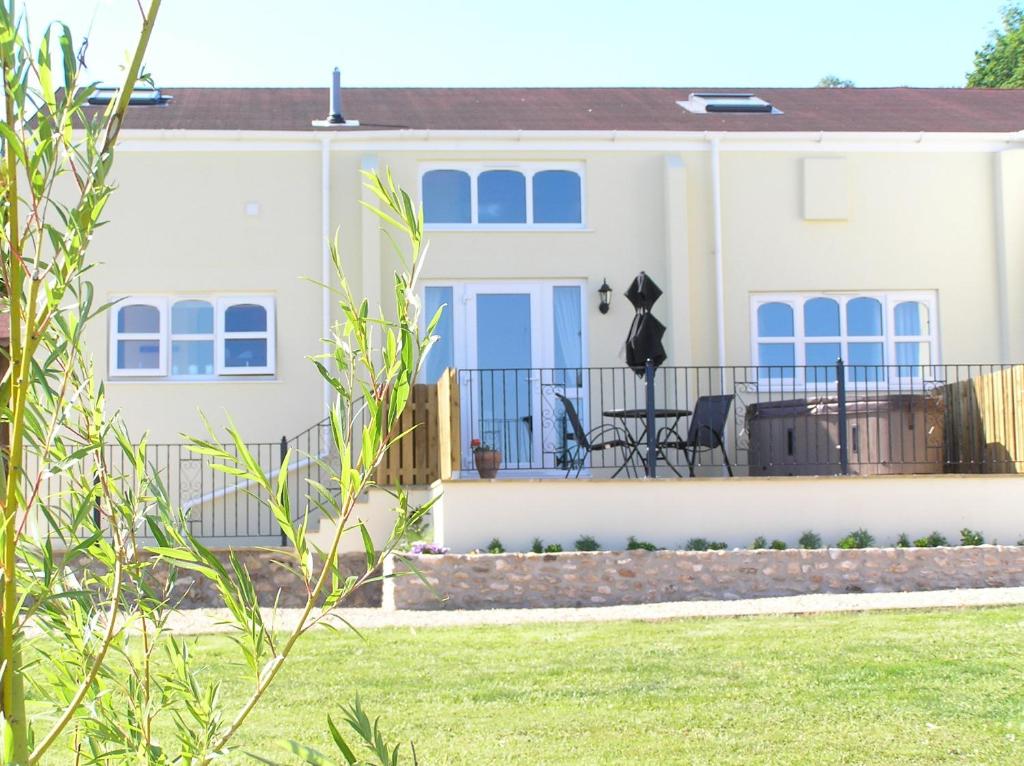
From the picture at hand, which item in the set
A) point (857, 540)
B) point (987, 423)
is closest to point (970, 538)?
point (857, 540)

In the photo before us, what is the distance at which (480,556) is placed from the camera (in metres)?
13.1

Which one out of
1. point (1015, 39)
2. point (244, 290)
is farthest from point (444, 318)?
point (1015, 39)

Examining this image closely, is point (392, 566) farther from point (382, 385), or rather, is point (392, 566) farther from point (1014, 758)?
point (382, 385)

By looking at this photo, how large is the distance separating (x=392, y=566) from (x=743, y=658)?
470cm

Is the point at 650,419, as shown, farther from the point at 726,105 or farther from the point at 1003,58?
the point at 1003,58

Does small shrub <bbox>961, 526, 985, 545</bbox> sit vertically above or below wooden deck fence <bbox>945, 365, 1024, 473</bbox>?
below

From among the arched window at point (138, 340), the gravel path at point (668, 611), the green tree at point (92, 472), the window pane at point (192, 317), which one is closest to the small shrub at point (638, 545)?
the gravel path at point (668, 611)

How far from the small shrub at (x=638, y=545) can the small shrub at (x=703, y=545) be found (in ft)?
1.21

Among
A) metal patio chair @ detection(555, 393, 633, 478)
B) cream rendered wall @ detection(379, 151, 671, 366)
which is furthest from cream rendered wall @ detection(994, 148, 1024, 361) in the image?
metal patio chair @ detection(555, 393, 633, 478)

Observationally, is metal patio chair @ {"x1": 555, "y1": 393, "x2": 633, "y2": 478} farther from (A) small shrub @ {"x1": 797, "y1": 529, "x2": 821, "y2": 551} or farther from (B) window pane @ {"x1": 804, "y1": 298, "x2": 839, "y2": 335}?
(B) window pane @ {"x1": 804, "y1": 298, "x2": 839, "y2": 335}

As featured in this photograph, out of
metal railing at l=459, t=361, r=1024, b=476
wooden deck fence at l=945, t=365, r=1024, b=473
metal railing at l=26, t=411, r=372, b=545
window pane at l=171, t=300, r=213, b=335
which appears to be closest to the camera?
wooden deck fence at l=945, t=365, r=1024, b=473

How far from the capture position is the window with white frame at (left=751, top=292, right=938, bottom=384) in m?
18.5

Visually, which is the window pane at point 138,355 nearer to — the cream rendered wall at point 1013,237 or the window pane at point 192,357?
the window pane at point 192,357

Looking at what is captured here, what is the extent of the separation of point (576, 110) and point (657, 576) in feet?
33.2
